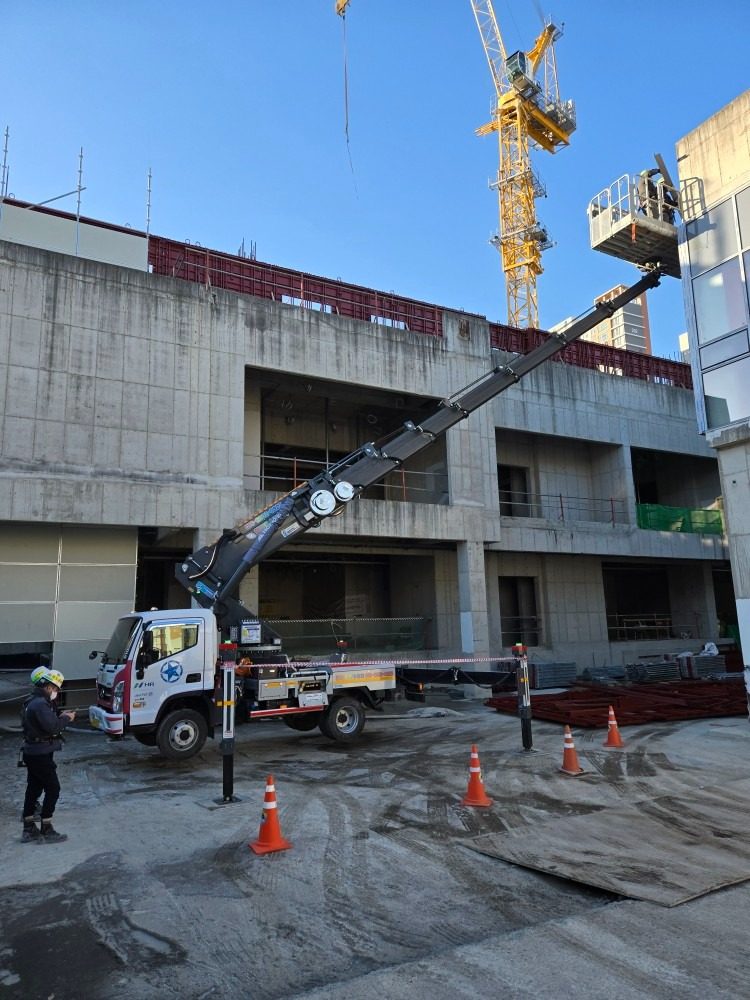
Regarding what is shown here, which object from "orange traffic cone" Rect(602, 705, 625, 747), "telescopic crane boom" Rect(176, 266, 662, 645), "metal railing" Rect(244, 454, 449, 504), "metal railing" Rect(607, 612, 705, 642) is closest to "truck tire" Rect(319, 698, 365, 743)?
"telescopic crane boom" Rect(176, 266, 662, 645)

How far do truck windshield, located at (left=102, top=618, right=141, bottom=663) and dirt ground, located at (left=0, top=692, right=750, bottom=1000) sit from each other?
1.97 m

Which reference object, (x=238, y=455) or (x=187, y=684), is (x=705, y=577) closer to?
(x=238, y=455)

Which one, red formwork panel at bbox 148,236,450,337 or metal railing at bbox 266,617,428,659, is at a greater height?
red formwork panel at bbox 148,236,450,337

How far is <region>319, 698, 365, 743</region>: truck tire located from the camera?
12.6 metres

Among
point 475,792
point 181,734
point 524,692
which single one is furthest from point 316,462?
point 475,792

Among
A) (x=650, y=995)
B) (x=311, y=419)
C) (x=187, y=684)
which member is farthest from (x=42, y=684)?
(x=311, y=419)

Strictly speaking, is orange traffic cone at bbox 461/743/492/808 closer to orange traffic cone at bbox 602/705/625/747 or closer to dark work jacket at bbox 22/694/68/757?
orange traffic cone at bbox 602/705/625/747

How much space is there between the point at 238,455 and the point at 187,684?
8.15m

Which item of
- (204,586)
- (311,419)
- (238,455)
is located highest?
(311,419)

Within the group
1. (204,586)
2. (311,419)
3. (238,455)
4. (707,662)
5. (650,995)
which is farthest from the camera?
(311,419)

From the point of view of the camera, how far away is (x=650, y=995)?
3719mm

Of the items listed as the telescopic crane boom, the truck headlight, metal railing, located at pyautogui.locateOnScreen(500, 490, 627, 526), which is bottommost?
the truck headlight

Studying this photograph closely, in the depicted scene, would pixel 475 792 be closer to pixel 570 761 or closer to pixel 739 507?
pixel 570 761

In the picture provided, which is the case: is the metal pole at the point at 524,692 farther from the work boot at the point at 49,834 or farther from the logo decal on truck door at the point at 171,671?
the work boot at the point at 49,834
